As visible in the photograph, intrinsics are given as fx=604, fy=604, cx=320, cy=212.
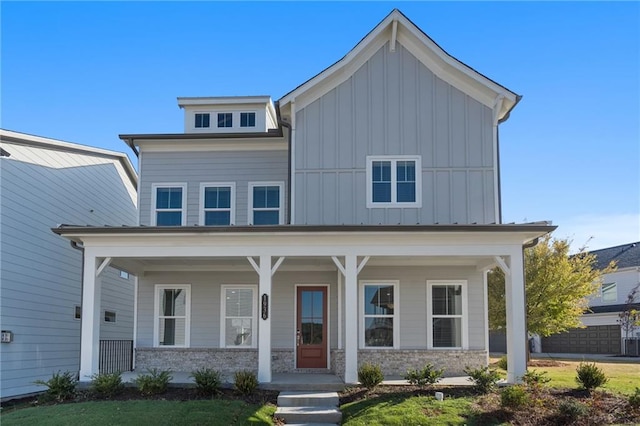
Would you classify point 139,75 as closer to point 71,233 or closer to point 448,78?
point 71,233

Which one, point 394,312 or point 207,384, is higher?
point 394,312

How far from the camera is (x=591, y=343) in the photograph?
99.0ft

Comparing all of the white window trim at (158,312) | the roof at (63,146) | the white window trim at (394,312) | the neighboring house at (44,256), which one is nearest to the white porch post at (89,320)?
the neighboring house at (44,256)

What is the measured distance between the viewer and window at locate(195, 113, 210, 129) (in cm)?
1909

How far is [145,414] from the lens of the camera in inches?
431

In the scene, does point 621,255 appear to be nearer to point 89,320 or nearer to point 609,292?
point 609,292

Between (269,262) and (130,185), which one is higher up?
(130,185)

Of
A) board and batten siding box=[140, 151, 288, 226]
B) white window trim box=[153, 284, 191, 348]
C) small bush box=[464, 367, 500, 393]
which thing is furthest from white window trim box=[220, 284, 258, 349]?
small bush box=[464, 367, 500, 393]

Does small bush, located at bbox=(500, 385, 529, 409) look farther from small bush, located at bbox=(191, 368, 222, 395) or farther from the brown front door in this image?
the brown front door

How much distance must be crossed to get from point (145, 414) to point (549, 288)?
14119mm

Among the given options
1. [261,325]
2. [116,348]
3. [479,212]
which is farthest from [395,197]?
[116,348]

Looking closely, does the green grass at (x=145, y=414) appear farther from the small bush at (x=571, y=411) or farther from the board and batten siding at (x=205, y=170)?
the board and batten siding at (x=205, y=170)

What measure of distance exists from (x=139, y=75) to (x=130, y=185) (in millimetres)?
9920

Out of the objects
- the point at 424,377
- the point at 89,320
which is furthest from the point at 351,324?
the point at 89,320
